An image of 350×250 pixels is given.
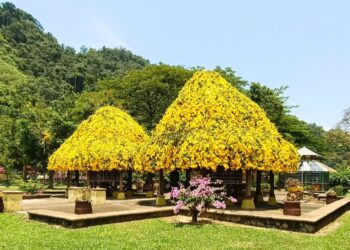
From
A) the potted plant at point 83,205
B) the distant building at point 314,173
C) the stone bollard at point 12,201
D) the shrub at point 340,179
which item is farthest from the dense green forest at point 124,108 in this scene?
the potted plant at point 83,205

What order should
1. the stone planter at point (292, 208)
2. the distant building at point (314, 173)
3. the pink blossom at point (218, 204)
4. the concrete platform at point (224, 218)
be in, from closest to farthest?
the concrete platform at point (224, 218)
the pink blossom at point (218, 204)
the stone planter at point (292, 208)
the distant building at point (314, 173)

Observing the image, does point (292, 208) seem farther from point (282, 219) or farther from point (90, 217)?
point (90, 217)

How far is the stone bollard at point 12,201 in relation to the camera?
66.2 ft

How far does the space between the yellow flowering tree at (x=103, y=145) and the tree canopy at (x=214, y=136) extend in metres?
4.57

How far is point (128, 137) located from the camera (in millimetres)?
29812

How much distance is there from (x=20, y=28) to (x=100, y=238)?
141632mm

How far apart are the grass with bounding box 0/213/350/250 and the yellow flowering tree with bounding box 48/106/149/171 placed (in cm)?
1055

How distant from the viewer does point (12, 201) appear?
20.3m

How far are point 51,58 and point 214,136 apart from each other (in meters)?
116

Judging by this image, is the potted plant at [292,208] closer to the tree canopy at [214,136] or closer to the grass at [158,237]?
→ the grass at [158,237]

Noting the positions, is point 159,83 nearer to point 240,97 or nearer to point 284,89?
point 284,89

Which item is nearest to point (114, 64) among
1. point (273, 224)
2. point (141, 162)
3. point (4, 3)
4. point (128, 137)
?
point (4, 3)

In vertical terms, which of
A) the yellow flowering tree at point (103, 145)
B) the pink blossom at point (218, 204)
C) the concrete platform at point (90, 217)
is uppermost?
the yellow flowering tree at point (103, 145)

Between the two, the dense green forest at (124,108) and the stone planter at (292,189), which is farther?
the dense green forest at (124,108)
